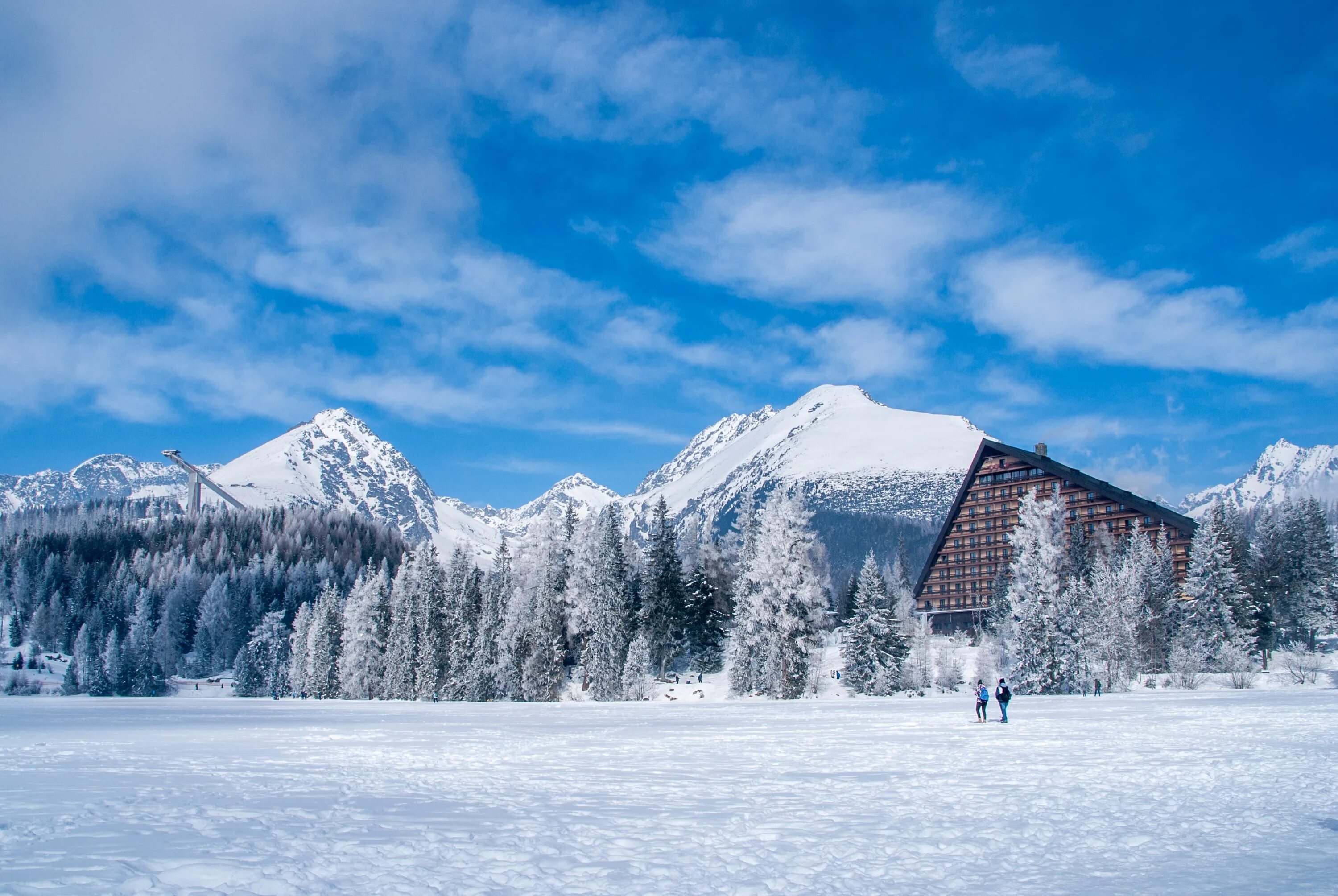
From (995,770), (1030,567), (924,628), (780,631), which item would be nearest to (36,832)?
(995,770)

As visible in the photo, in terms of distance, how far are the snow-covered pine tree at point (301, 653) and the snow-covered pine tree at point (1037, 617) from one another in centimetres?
7634

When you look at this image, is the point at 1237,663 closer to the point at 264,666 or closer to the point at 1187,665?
the point at 1187,665

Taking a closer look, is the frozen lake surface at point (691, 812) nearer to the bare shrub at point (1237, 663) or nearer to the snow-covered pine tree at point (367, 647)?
the bare shrub at point (1237, 663)

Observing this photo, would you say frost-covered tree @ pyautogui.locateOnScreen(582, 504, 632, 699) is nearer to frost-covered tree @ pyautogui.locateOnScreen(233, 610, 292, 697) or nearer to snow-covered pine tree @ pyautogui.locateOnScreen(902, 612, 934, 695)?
snow-covered pine tree @ pyautogui.locateOnScreen(902, 612, 934, 695)

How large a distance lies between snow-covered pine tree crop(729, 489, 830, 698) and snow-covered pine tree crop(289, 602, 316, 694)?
59751 mm

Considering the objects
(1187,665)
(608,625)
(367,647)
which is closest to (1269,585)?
(1187,665)

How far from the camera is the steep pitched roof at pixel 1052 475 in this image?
108000 millimetres

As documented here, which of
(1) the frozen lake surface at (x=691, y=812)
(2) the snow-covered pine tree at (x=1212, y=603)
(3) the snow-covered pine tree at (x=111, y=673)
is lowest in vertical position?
(3) the snow-covered pine tree at (x=111, y=673)

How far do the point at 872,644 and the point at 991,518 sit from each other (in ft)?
235

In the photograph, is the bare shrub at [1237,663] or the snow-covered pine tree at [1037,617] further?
the bare shrub at [1237,663]

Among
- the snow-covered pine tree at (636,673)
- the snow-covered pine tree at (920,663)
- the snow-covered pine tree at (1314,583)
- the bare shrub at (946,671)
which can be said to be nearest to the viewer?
the snow-covered pine tree at (636,673)

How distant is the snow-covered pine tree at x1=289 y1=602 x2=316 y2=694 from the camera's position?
102062 millimetres

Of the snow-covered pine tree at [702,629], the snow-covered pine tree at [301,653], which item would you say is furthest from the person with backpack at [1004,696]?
the snow-covered pine tree at [301,653]

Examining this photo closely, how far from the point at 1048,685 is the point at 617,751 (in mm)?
40449
